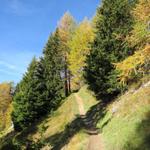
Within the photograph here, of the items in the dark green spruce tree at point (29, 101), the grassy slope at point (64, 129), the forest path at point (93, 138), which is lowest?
the forest path at point (93, 138)

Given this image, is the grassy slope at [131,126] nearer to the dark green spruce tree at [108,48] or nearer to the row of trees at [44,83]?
the dark green spruce tree at [108,48]

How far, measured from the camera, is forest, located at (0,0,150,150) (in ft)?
59.6

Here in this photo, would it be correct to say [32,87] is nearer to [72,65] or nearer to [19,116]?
[19,116]

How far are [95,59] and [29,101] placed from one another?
1543cm

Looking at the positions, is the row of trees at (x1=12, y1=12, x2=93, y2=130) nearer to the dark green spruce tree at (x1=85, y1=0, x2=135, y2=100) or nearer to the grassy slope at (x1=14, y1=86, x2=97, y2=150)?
the grassy slope at (x1=14, y1=86, x2=97, y2=150)

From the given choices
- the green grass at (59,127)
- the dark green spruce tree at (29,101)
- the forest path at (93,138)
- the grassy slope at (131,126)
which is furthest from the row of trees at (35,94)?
the grassy slope at (131,126)

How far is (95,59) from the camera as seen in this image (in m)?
33.8

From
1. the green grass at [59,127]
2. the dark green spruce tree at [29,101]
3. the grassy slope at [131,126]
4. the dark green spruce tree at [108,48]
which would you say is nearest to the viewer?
the grassy slope at [131,126]

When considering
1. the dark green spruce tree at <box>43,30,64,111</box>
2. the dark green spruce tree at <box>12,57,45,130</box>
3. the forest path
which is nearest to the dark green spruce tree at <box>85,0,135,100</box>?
the forest path

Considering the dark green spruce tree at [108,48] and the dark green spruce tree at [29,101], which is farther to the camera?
the dark green spruce tree at [29,101]

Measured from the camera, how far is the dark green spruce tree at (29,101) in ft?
151

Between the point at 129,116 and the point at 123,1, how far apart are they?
16.6 meters

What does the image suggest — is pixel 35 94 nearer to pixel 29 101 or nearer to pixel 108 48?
pixel 29 101

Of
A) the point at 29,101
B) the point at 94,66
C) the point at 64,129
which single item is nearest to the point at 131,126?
the point at 94,66
